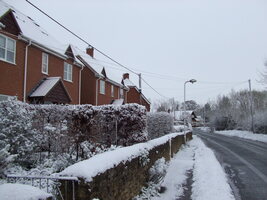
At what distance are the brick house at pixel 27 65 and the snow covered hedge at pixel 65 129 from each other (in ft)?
17.0

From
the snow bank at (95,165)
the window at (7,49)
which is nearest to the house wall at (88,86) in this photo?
the window at (7,49)

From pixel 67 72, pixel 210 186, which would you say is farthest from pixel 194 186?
pixel 67 72

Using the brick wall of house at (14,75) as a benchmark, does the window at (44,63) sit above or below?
above

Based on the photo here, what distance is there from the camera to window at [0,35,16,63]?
14.5 m

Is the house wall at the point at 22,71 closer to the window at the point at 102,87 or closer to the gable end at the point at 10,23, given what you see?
the gable end at the point at 10,23

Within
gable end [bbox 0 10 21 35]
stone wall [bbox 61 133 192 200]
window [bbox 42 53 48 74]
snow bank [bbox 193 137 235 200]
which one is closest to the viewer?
stone wall [bbox 61 133 192 200]

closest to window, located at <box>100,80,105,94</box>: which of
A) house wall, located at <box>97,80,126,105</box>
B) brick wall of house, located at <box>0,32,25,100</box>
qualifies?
house wall, located at <box>97,80,126,105</box>

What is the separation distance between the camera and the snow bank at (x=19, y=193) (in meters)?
2.55

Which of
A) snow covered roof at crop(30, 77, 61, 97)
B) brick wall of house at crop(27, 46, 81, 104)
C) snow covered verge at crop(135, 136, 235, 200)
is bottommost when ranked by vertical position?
snow covered verge at crop(135, 136, 235, 200)

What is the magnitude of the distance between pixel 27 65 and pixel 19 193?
15.3 meters

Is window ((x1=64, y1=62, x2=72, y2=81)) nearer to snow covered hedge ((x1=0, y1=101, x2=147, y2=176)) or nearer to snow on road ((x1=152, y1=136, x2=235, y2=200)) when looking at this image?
snow covered hedge ((x1=0, y1=101, x2=147, y2=176))

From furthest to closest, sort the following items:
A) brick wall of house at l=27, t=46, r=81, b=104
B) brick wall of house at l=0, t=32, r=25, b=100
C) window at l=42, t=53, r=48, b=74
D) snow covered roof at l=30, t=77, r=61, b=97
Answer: window at l=42, t=53, r=48, b=74
brick wall of house at l=27, t=46, r=81, b=104
snow covered roof at l=30, t=77, r=61, b=97
brick wall of house at l=0, t=32, r=25, b=100

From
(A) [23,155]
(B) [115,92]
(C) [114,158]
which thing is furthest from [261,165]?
(B) [115,92]

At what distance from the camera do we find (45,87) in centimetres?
1697
